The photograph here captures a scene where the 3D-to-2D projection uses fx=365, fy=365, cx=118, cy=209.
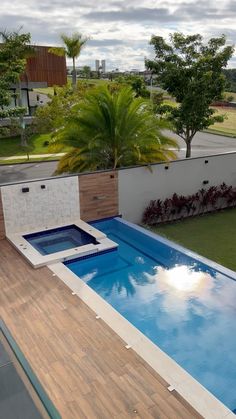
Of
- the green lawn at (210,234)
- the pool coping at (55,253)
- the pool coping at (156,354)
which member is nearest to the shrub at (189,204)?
the green lawn at (210,234)

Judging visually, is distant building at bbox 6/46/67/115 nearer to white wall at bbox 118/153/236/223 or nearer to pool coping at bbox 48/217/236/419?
white wall at bbox 118/153/236/223

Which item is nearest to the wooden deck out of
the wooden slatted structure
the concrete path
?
the concrete path

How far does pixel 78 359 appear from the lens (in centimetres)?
612

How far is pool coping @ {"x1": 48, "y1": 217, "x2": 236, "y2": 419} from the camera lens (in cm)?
516

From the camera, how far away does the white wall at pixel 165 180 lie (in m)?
12.7

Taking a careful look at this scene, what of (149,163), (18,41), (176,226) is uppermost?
(18,41)

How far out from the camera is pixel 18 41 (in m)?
20.2

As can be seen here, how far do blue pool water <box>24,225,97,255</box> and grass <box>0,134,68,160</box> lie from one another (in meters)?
15.8

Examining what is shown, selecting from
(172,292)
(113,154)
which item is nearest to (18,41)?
(113,154)

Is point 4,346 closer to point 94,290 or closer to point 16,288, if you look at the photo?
point 16,288

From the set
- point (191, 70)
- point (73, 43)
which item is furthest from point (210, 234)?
point (73, 43)

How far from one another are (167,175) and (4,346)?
29.8 ft

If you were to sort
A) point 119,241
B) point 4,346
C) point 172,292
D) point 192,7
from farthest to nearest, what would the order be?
point 192,7 < point 119,241 < point 172,292 < point 4,346

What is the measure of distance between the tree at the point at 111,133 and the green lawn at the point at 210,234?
2.67 metres
